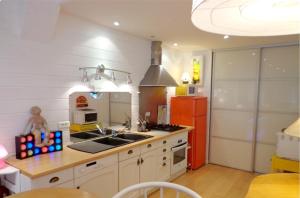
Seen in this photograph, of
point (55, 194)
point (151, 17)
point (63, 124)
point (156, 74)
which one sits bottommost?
point (55, 194)

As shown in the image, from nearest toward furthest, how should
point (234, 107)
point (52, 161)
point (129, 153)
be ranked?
point (52, 161), point (129, 153), point (234, 107)

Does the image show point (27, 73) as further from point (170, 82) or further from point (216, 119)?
point (216, 119)

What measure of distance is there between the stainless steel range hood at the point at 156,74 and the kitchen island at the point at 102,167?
795mm

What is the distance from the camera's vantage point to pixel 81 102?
264 centimetres

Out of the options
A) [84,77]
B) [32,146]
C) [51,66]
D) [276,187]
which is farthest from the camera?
[84,77]

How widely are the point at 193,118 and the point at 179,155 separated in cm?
70

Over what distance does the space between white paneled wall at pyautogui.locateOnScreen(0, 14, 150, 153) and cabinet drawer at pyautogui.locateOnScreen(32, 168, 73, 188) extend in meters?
0.59

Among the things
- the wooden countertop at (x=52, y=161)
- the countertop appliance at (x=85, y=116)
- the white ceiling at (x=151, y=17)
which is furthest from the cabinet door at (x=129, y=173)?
the white ceiling at (x=151, y=17)

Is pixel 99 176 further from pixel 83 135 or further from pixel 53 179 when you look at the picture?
pixel 83 135

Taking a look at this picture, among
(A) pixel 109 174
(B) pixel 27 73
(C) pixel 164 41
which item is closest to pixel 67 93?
(B) pixel 27 73

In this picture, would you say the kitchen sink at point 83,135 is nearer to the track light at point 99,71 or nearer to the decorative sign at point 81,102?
the decorative sign at point 81,102

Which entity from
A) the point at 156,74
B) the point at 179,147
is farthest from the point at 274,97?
the point at 156,74

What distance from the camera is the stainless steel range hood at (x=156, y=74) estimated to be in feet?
11.1

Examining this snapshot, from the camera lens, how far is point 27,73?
2.09m
